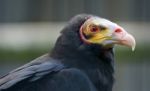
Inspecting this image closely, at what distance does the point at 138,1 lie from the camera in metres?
13.6

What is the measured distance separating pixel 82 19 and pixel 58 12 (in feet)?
17.0

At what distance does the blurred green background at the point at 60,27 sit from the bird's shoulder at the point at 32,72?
16.7ft

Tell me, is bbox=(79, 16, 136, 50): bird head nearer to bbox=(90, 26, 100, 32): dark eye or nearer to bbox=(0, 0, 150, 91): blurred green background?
bbox=(90, 26, 100, 32): dark eye

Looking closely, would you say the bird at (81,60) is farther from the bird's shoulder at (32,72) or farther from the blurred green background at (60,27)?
the blurred green background at (60,27)

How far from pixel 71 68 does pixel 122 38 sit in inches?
18.4

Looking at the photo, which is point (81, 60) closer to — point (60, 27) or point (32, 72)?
point (32, 72)

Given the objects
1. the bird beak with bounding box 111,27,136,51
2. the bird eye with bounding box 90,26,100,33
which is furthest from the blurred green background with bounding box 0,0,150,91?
the bird beak with bounding box 111,27,136,51

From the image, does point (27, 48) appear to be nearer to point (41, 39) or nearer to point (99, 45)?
point (41, 39)

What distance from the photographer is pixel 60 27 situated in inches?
530

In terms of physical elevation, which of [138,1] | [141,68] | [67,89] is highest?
[67,89]

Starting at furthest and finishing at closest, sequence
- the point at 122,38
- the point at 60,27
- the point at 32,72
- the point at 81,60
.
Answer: the point at 60,27 < the point at 81,60 < the point at 122,38 < the point at 32,72

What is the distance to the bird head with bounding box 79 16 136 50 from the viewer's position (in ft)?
27.1

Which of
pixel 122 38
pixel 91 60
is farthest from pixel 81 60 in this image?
pixel 122 38

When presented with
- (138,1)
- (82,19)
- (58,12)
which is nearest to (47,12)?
(58,12)
